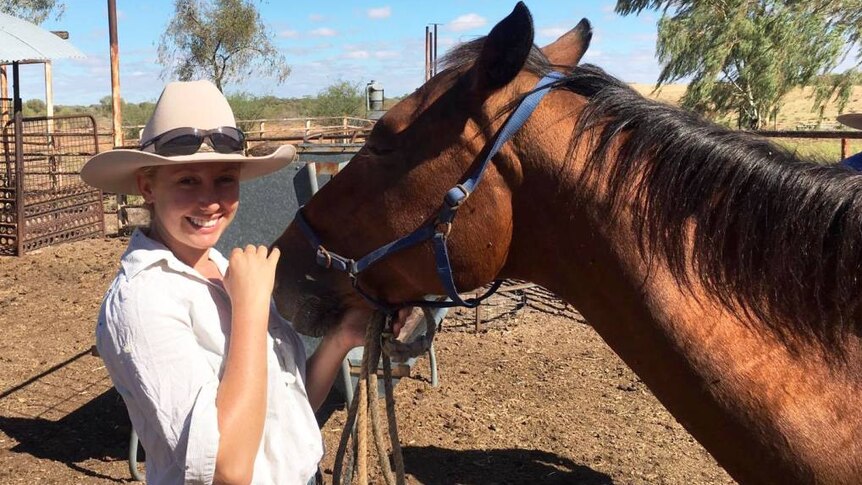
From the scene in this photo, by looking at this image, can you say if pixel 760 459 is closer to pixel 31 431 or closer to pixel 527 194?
pixel 527 194

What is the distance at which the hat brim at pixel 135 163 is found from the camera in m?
1.62

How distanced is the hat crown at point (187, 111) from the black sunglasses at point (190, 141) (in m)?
0.02

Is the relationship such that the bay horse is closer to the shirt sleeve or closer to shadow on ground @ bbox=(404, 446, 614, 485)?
the shirt sleeve

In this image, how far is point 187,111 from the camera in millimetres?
1731

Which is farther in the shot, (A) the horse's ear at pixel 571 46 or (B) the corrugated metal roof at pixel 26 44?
(B) the corrugated metal roof at pixel 26 44

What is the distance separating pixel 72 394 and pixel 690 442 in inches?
180

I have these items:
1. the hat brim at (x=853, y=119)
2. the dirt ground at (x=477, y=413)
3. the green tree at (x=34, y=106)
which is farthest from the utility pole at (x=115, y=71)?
the green tree at (x=34, y=106)

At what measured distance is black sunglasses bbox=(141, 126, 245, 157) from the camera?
164cm

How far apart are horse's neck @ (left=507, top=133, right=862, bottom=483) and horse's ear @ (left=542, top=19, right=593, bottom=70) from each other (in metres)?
0.48

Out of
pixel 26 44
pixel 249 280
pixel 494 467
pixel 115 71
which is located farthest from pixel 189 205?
pixel 115 71

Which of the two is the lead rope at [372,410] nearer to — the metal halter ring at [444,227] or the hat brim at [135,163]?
the metal halter ring at [444,227]

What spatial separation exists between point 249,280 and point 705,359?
40.1 inches

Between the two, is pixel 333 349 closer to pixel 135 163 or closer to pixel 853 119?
pixel 135 163

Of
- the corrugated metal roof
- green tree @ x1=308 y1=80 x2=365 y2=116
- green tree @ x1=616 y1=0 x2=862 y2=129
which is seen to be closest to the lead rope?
the corrugated metal roof
